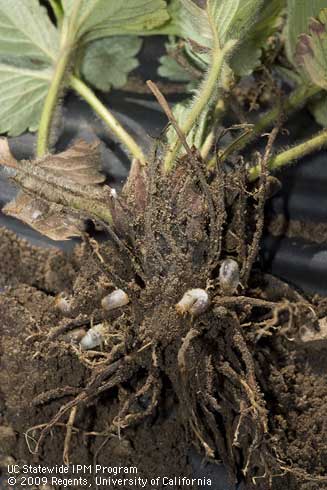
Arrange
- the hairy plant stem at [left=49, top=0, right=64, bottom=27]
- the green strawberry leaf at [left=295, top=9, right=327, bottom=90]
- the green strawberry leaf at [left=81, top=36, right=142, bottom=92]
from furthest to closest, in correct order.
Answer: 1. the green strawberry leaf at [left=81, top=36, right=142, bottom=92]
2. the hairy plant stem at [left=49, top=0, right=64, bottom=27]
3. the green strawberry leaf at [left=295, top=9, right=327, bottom=90]

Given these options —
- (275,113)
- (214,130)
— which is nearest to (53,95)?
(214,130)

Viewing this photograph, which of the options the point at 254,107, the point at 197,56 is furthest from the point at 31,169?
the point at 254,107

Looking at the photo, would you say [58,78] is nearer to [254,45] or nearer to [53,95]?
[53,95]

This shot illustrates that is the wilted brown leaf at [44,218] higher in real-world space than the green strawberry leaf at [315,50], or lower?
lower

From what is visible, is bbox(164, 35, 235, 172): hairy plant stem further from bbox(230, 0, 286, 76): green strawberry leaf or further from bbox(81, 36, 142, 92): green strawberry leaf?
bbox(81, 36, 142, 92): green strawberry leaf

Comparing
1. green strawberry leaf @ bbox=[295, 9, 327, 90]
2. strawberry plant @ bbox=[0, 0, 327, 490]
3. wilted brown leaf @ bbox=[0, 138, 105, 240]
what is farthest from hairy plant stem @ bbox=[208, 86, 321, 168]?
wilted brown leaf @ bbox=[0, 138, 105, 240]

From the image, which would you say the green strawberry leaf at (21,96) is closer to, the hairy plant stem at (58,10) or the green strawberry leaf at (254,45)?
the hairy plant stem at (58,10)

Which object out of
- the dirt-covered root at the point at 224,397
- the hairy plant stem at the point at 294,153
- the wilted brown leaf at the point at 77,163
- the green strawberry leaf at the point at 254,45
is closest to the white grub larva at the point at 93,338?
the dirt-covered root at the point at 224,397
